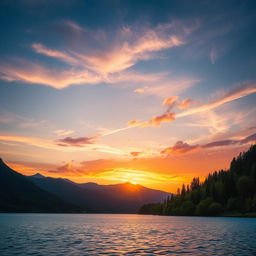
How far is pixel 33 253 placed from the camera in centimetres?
4431

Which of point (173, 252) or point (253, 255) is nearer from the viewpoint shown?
point (253, 255)

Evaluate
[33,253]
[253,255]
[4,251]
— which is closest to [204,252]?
[253,255]

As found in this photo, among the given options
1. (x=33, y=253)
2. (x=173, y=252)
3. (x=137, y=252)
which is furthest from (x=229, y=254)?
(x=33, y=253)

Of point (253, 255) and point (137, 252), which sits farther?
point (137, 252)

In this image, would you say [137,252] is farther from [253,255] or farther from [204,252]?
[253,255]

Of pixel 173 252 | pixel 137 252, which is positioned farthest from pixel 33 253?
pixel 173 252

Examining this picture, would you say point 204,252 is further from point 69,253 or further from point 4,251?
point 4,251

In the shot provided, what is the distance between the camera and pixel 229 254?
4456cm

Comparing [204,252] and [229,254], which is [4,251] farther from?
[229,254]

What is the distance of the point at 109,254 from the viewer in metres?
44.5

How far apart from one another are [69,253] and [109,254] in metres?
6.07

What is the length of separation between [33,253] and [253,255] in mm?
32385

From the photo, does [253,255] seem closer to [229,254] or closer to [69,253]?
[229,254]

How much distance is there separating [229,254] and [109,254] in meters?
17.9
